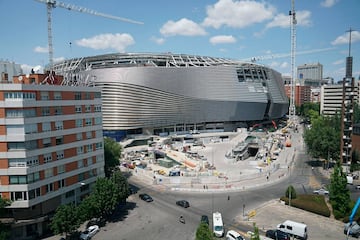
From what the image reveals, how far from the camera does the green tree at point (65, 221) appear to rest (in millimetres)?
31472

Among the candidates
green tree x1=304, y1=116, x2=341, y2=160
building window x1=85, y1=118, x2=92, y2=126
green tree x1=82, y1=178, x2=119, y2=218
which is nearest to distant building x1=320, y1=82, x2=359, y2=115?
green tree x1=304, y1=116, x2=341, y2=160

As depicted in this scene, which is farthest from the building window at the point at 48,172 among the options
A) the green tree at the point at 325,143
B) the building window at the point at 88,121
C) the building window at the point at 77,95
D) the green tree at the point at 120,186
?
the green tree at the point at 325,143

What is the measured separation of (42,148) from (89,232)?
11.9 meters

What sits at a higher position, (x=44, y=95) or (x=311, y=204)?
(x=44, y=95)

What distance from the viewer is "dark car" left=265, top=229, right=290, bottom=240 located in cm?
3132

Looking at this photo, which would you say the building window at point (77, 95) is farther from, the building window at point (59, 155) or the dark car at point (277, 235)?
the dark car at point (277, 235)

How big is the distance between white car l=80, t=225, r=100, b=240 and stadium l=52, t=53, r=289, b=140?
64903 millimetres

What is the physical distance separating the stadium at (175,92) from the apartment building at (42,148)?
56.8 meters

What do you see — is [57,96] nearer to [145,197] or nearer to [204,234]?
[145,197]

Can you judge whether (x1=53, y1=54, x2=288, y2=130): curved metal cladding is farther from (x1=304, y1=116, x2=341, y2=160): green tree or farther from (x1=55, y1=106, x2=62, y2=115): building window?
(x1=55, y1=106, x2=62, y2=115): building window

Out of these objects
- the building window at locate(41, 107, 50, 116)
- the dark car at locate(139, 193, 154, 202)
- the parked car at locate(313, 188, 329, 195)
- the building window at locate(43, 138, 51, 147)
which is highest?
the building window at locate(41, 107, 50, 116)

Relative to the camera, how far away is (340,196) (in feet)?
123

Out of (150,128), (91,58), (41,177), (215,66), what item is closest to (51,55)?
(91,58)

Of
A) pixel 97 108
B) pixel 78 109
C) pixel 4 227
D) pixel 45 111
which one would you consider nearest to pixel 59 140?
pixel 45 111
